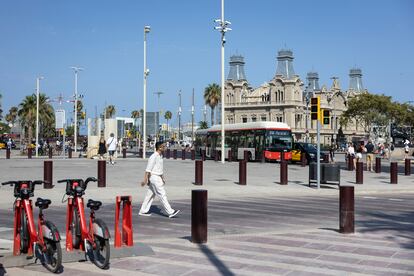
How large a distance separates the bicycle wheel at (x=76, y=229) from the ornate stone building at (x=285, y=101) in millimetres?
104161

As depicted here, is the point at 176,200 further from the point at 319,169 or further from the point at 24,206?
the point at 24,206

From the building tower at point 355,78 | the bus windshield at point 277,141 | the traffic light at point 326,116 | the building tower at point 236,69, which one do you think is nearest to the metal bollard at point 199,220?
the traffic light at point 326,116

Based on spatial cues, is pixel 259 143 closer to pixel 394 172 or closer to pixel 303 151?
pixel 303 151

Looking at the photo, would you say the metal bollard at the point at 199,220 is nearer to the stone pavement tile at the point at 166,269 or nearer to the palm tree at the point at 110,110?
the stone pavement tile at the point at 166,269

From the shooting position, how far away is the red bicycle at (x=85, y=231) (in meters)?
7.07

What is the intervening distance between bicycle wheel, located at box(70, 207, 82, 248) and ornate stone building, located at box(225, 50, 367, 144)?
104161mm

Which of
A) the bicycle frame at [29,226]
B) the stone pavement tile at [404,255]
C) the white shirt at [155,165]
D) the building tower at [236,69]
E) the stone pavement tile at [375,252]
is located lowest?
the stone pavement tile at [404,255]

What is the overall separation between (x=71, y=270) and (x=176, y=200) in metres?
9.43

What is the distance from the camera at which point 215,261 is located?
7.71 m

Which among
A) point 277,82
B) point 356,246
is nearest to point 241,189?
point 356,246

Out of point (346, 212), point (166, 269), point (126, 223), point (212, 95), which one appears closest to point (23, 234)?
point (126, 223)

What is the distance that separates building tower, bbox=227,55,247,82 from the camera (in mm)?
148188

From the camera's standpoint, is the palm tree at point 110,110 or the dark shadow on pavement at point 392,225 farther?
the palm tree at point 110,110

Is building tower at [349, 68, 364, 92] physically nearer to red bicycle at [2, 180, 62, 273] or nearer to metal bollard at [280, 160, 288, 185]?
metal bollard at [280, 160, 288, 185]
